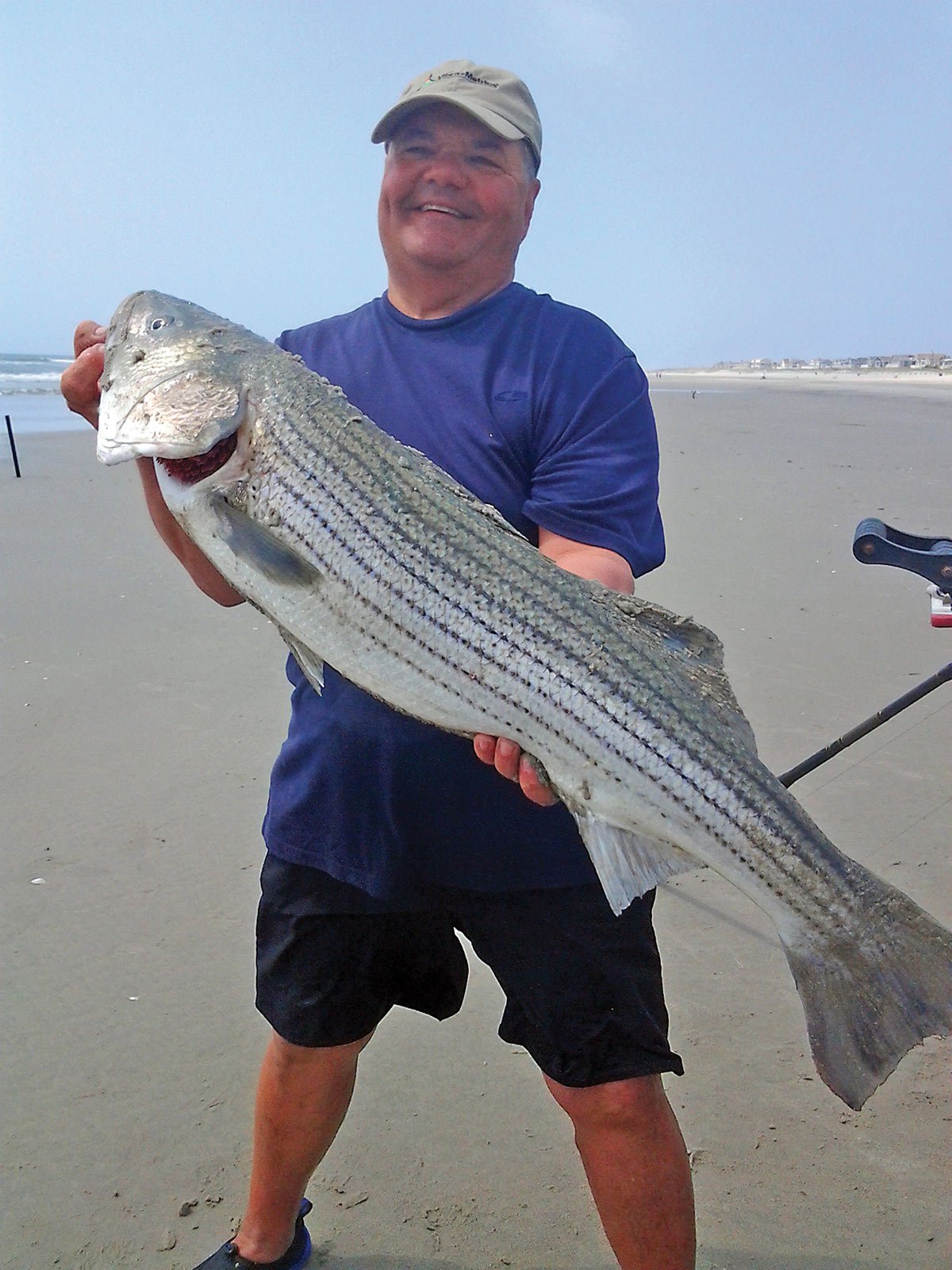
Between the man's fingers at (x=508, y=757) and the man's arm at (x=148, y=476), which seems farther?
the man's arm at (x=148, y=476)

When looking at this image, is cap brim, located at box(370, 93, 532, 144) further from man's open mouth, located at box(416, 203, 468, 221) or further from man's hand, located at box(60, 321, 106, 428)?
man's hand, located at box(60, 321, 106, 428)

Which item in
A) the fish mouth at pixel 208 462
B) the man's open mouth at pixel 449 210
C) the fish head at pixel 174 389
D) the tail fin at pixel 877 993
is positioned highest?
the man's open mouth at pixel 449 210

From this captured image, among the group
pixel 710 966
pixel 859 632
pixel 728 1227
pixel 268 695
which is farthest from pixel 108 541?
pixel 728 1227

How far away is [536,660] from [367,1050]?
1.92m

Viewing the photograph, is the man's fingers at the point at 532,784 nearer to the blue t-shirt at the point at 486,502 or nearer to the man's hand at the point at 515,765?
the man's hand at the point at 515,765

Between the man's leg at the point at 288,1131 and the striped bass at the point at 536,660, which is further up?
the striped bass at the point at 536,660

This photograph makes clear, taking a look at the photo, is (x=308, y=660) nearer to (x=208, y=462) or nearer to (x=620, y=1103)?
(x=208, y=462)

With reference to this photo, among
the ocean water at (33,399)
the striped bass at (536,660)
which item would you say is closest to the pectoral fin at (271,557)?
the striped bass at (536,660)

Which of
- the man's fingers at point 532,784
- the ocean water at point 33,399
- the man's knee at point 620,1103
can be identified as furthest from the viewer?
the ocean water at point 33,399

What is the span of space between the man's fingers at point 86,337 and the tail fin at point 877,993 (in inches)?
97.0

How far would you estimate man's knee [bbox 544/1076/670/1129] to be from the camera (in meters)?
2.36

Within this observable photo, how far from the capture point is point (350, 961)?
2.59m

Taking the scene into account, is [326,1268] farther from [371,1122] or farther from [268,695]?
[268,695]

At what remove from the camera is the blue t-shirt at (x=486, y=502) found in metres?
2.46
